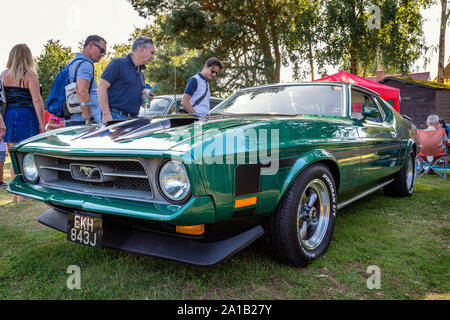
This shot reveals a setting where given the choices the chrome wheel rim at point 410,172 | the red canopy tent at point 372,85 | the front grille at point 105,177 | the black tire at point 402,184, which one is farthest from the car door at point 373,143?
the red canopy tent at point 372,85

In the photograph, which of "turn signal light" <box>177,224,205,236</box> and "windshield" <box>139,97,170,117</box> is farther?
"windshield" <box>139,97,170,117</box>

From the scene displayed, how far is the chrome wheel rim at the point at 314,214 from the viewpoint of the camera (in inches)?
88.7

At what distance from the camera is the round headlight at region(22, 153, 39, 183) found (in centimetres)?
228

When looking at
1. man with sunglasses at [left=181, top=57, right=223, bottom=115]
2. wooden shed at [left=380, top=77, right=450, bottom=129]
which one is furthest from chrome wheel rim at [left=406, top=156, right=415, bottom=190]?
wooden shed at [left=380, top=77, right=450, bottom=129]

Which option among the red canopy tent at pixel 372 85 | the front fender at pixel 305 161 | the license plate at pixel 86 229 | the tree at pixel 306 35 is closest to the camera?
the license plate at pixel 86 229

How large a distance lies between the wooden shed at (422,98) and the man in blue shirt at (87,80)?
1450 centimetres

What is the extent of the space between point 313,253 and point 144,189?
1198 millimetres

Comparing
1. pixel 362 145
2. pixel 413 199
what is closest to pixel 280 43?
pixel 413 199

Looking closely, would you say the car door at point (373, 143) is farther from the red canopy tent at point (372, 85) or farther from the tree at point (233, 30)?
the tree at point (233, 30)

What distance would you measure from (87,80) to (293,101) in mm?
2044

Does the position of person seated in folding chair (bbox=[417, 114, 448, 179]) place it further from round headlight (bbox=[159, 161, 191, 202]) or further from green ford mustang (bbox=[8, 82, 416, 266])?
round headlight (bbox=[159, 161, 191, 202])

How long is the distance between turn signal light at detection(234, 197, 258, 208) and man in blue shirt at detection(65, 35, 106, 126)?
2.35 m

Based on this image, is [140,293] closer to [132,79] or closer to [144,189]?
[144,189]

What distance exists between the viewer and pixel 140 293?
1.83 m
